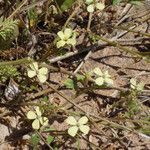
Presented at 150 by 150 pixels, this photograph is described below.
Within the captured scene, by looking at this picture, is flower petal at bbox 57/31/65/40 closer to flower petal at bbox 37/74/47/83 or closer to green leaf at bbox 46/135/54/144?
flower petal at bbox 37/74/47/83

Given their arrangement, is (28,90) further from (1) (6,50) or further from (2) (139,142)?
(2) (139,142)

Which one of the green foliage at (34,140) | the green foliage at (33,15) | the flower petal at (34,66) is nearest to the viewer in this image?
the flower petal at (34,66)

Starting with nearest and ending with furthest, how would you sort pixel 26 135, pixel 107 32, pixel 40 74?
1. pixel 40 74
2. pixel 26 135
3. pixel 107 32

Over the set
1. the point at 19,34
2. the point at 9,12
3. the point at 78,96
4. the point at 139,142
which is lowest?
the point at 139,142

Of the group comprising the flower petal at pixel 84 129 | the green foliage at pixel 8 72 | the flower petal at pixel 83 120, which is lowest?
the flower petal at pixel 84 129

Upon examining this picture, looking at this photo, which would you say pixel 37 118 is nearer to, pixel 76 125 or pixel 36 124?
pixel 36 124

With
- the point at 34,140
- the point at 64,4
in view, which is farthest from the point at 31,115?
the point at 64,4

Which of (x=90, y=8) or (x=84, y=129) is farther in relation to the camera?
(x=90, y=8)

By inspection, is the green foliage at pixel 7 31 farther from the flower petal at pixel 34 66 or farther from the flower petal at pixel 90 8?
the flower petal at pixel 90 8

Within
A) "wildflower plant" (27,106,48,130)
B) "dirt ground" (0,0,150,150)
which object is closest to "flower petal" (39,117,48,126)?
"wildflower plant" (27,106,48,130)

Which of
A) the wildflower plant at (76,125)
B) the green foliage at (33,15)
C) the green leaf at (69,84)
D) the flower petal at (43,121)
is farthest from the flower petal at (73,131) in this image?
the green foliage at (33,15)

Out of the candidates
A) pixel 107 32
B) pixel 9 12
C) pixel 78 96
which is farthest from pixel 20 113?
pixel 107 32
